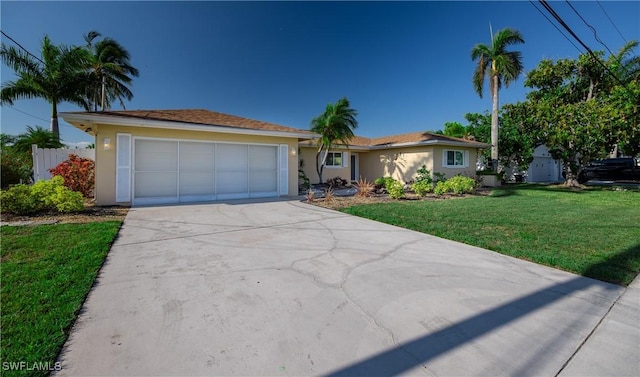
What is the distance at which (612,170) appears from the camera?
842 inches

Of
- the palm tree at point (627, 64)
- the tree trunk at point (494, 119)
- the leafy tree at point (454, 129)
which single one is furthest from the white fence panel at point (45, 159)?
the leafy tree at point (454, 129)

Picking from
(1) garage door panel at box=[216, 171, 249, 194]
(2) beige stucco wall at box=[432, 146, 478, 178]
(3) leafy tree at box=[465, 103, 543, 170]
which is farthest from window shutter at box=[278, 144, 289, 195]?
(3) leafy tree at box=[465, 103, 543, 170]

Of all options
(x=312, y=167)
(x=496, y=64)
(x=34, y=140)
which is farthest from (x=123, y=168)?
(x=496, y=64)

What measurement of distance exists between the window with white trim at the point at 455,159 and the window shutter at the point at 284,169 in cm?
1000

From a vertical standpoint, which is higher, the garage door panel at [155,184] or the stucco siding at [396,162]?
the stucco siding at [396,162]

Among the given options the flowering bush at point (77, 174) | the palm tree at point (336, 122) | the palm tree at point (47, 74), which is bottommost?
the flowering bush at point (77, 174)

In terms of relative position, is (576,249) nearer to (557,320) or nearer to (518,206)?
(557,320)

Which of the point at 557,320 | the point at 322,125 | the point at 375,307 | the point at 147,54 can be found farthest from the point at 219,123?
the point at 557,320

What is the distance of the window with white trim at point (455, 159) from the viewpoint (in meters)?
16.7

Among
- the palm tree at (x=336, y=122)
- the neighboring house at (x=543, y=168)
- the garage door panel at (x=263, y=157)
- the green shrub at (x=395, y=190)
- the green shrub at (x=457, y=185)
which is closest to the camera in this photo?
the green shrub at (x=395, y=190)

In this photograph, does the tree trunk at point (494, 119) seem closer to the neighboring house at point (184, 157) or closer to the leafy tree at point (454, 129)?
the leafy tree at point (454, 129)

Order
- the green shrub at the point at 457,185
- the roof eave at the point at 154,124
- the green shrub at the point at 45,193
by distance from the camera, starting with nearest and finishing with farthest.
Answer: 1. the green shrub at the point at 45,193
2. the roof eave at the point at 154,124
3. the green shrub at the point at 457,185

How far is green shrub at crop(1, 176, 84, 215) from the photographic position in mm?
6629

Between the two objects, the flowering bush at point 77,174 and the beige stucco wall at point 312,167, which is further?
the beige stucco wall at point 312,167
